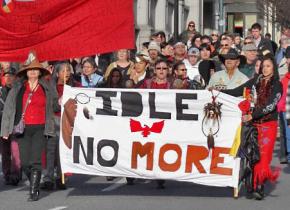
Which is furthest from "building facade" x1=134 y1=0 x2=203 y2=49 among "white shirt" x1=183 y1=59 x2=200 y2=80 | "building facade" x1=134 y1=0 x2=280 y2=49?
"white shirt" x1=183 y1=59 x2=200 y2=80

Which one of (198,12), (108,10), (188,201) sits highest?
(198,12)

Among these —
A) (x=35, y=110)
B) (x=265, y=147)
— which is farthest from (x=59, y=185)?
(x=265, y=147)

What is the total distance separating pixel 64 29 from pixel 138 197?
2156mm

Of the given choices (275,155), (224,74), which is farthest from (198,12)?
(224,74)

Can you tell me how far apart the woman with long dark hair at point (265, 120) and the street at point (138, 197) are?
27cm

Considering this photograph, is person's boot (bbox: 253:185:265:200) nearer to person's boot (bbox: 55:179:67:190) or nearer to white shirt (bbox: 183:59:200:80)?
person's boot (bbox: 55:179:67:190)

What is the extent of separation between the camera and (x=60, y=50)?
1093 cm

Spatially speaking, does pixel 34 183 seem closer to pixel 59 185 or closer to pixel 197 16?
pixel 59 185

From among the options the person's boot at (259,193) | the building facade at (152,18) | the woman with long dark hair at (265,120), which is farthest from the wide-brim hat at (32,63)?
the building facade at (152,18)

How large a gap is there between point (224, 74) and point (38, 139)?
2.40 m

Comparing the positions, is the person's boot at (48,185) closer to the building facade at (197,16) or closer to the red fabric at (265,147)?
the red fabric at (265,147)

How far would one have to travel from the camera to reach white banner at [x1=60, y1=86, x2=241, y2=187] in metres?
10.8

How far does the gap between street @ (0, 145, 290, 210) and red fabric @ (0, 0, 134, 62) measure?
165cm

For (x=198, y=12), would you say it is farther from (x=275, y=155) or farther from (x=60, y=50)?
(x=60, y=50)
